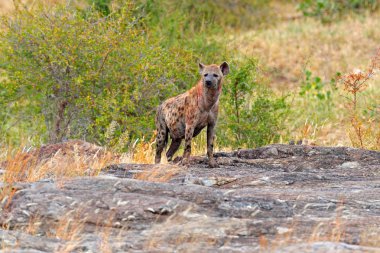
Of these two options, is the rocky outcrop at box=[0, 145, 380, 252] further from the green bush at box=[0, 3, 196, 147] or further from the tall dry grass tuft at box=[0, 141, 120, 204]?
the green bush at box=[0, 3, 196, 147]

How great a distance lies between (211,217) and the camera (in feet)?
20.3

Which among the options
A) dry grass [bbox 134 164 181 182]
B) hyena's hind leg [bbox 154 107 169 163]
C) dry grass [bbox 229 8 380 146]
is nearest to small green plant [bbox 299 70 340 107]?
dry grass [bbox 229 8 380 146]

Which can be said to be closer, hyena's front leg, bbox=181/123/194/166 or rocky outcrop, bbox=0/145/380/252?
rocky outcrop, bbox=0/145/380/252

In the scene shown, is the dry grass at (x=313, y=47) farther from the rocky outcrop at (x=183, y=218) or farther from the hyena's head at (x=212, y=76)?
Answer: the rocky outcrop at (x=183, y=218)

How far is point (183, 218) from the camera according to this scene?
6.13m

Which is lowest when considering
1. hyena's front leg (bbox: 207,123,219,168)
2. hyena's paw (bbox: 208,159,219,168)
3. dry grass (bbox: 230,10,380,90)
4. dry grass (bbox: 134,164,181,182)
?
dry grass (bbox: 134,164,181,182)

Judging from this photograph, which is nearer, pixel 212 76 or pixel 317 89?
pixel 212 76

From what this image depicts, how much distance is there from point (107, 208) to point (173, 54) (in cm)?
845

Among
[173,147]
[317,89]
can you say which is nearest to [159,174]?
[173,147]

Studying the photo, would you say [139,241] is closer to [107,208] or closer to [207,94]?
[107,208]

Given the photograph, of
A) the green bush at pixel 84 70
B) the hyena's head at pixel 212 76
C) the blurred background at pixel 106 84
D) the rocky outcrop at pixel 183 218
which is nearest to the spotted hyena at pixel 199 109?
the hyena's head at pixel 212 76

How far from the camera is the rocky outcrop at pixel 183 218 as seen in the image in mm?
5652

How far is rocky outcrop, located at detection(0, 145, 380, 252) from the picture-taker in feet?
18.5

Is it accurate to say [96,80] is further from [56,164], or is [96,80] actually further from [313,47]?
[313,47]
